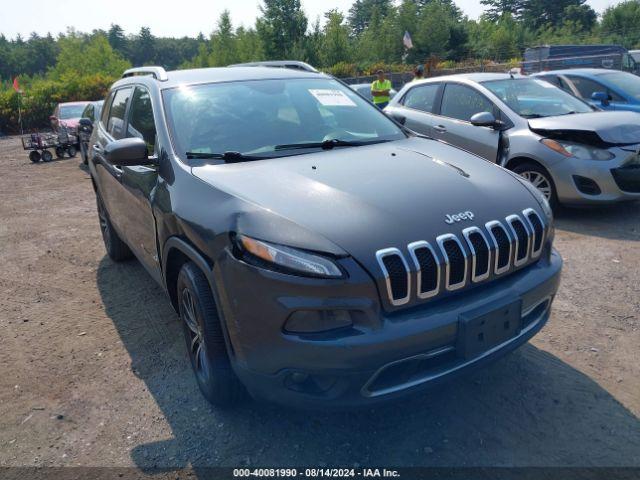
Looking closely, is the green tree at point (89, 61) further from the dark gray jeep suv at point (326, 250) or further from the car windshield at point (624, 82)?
the dark gray jeep suv at point (326, 250)

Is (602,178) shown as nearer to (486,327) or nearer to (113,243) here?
(486,327)

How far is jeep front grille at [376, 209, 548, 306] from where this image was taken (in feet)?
7.13

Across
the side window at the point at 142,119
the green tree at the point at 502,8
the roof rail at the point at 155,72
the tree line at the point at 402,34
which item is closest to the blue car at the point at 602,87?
the roof rail at the point at 155,72

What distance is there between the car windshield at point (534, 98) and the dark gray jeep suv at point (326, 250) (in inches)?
140

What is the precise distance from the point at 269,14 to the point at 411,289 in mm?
41318

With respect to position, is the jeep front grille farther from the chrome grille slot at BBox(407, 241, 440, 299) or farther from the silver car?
the silver car

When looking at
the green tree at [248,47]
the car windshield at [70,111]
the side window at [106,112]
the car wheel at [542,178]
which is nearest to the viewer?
the side window at [106,112]

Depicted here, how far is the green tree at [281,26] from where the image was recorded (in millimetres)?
39531

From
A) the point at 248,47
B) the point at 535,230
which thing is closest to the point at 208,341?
the point at 535,230

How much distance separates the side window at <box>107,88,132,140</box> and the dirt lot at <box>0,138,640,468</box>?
1.39 m

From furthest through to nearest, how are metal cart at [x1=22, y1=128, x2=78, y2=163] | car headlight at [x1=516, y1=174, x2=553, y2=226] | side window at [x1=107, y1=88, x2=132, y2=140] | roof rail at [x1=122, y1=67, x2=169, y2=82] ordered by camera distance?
metal cart at [x1=22, y1=128, x2=78, y2=163]
side window at [x1=107, y1=88, x2=132, y2=140]
roof rail at [x1=122, y1=67, x2=169, y2=82]
car headlight at [x1=516, y1=174, x2=553, y2=226]

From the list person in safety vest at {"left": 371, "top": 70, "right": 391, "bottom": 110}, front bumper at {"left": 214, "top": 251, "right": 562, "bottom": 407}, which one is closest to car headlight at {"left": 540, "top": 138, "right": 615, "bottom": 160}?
front bumper at {"left": 214, "top": 251, "right": 562, "bottom": 407}

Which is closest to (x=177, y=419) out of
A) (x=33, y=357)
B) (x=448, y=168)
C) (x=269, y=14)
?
(x=33, y=357)

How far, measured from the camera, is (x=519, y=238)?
2535 millimetres
